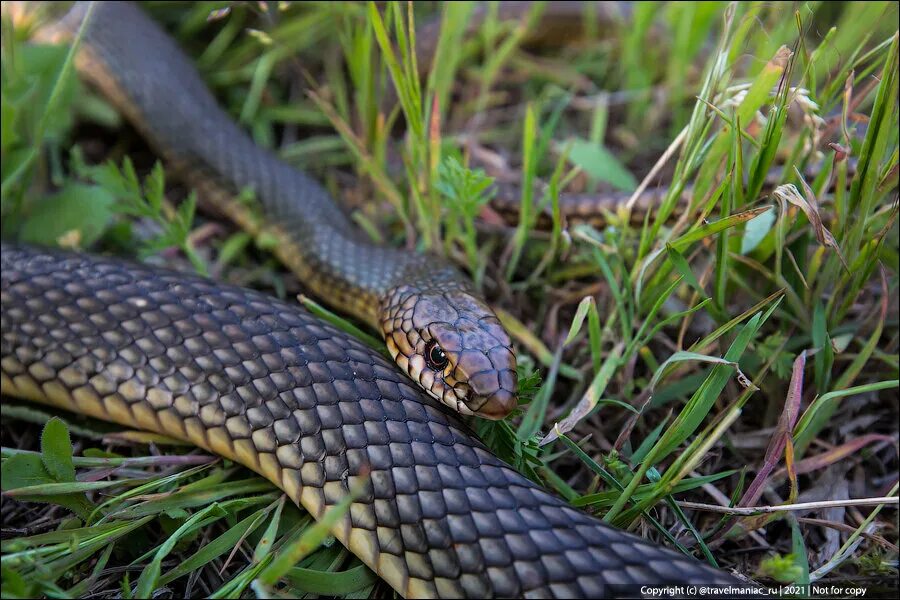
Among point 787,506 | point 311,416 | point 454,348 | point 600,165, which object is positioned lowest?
point 787,506

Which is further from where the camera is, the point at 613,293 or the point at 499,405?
the point at 613,293

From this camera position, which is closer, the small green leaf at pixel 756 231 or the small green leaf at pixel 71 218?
the small green leaf at pixel 756 231

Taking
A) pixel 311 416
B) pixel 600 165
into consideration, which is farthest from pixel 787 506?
pixel 600 165

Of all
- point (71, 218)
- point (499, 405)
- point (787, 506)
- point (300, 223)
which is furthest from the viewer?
point (300, 223)

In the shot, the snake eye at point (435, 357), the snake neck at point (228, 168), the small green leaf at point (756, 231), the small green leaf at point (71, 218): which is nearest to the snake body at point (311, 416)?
the snake eye at point (435, 357)

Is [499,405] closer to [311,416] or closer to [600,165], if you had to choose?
[311,416]

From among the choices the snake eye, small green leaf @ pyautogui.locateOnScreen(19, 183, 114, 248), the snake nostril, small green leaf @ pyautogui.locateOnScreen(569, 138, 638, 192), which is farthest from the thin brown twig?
small green leaf @ pyautogui.locateOnScreen(19, 183, 114, 248)

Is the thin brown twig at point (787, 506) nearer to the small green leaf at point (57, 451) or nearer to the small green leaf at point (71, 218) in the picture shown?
the small green leaf at point (57, 451)

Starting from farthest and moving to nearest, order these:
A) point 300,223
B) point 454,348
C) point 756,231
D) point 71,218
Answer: point 300,223, point 71,218, point 756,231, point 454,348

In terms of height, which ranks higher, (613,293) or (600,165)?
(600,165)

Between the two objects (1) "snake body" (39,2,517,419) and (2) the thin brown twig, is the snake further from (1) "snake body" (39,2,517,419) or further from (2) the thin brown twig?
(2) the thin brown twig
